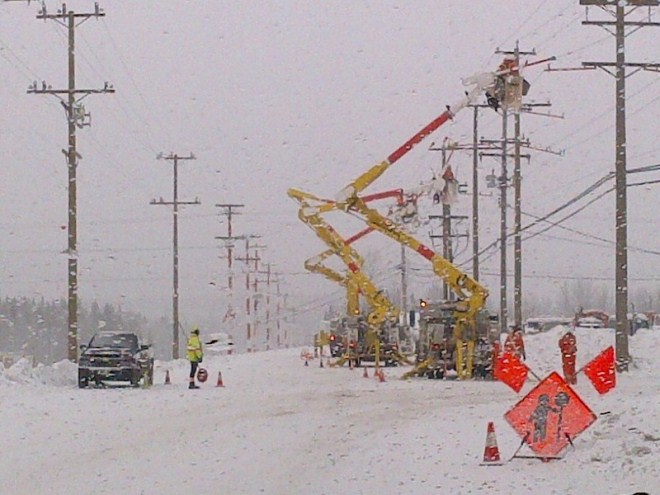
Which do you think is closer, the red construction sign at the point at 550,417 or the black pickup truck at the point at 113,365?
the red construction sign at the point at 550,417

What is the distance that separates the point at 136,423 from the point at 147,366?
12.5 meters

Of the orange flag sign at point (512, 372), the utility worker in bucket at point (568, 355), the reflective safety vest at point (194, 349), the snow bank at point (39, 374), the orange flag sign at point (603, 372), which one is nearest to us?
the orange flag sign at point (603, 372)

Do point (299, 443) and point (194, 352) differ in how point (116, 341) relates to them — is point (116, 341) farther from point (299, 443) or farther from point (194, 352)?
point (299, 443)

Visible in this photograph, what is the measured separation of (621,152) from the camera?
36.3 metres

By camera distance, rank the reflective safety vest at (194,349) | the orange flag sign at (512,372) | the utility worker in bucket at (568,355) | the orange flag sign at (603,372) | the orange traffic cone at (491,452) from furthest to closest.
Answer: the reflective safety vest at (194,349) → the utility worker in bucket at (568,355) → the orange flag sign at (512,372) → the orange flag sign at (603,372) → the orange traffic cone at (491,452)

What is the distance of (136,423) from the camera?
874 inches

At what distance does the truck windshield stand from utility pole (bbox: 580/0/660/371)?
1375cm

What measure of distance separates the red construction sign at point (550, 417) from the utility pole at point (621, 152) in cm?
2067

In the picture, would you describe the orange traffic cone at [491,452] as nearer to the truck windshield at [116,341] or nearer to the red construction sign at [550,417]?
the red construction sign at [550,417]

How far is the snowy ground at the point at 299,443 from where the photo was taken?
14.4 metres

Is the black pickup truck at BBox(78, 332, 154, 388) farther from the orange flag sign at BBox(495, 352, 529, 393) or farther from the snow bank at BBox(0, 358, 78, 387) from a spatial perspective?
the orange flag sign at BBox(495, 352, 529, 393)

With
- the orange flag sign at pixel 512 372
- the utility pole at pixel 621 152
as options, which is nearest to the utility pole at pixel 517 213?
the utility pole at pixel 621 152

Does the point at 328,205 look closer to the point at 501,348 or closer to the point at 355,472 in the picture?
the point at 501,348

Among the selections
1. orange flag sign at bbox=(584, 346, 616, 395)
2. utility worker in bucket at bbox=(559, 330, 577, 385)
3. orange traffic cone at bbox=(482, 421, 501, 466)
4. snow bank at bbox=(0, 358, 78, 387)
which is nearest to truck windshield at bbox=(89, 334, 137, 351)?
snow bank at bbox=(0, 358, 78, 387)
